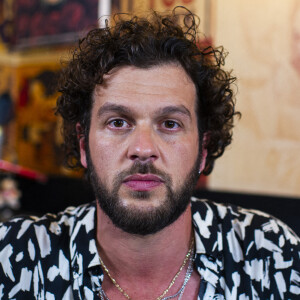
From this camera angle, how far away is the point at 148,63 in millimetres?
1213

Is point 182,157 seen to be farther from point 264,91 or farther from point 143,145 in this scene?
point 264,91

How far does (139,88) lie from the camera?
1.17m

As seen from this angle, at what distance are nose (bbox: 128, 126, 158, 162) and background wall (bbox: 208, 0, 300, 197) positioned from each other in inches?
38.3

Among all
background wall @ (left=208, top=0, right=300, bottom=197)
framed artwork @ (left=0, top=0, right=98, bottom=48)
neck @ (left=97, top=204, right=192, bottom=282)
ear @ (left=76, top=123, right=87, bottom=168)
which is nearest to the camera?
neck @ (left=97, top=204, right=192, bottom=282)

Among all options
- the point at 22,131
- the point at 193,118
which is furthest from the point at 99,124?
the point at 22,131

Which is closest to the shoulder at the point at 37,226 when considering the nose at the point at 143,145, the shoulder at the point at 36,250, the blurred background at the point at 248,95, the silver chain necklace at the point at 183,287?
the shoulder at the point at 36,250

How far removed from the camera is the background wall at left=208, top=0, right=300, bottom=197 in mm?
1875

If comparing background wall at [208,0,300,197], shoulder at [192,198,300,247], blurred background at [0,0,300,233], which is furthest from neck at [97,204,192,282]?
background wall at [208,0,300,197]

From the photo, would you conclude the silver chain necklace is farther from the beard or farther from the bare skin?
the beard

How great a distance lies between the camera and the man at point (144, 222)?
114 cm

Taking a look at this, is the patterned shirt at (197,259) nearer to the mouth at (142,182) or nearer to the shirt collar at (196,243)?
the shirt collar at (196,243)

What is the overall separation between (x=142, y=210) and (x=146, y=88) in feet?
1.11

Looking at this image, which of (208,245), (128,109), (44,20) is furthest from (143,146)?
(44,20)

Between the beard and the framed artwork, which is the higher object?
the framed artwork
